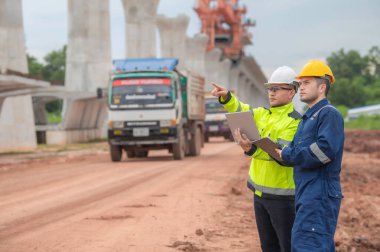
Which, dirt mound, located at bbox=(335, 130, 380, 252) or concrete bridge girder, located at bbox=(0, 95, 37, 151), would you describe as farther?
concrete bridge girder, located at bbox=(0, 95, 37, 151)

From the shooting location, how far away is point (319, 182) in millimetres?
5078

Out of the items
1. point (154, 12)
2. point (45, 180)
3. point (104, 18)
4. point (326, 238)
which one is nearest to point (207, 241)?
point (326, 238)

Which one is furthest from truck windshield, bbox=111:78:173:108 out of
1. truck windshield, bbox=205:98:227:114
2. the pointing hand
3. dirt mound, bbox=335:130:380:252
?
truck windshield, bbox=205:98:227:114

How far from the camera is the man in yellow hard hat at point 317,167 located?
5016 mm

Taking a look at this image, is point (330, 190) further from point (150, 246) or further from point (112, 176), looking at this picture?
point (112, 176)

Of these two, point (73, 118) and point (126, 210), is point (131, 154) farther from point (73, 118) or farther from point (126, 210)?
point (73, 118)

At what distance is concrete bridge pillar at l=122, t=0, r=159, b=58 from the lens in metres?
49.0

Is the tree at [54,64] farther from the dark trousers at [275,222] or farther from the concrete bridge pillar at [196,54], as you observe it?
the dark trousers at [275,222]

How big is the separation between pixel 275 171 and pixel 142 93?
58.7 feet

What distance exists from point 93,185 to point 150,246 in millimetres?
7797

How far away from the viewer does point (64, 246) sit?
851 centimetres

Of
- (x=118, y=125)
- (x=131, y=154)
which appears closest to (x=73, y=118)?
(x=131, y=154)

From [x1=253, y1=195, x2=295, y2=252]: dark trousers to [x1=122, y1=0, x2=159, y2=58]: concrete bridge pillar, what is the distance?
43281 mm

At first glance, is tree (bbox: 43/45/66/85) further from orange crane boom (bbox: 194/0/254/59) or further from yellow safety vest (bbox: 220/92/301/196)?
yellow safety vest (bbox: 220/92/301/196)
